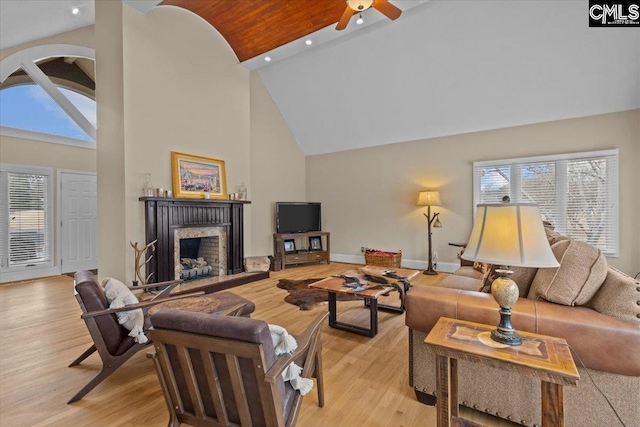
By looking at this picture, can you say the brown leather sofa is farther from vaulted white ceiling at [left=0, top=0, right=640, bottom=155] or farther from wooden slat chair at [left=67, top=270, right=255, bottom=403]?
vaulted white ceiling at [left=0, top=0, right=640, bottom=155]

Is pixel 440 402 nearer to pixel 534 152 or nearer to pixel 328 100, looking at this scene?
pixel 534 152

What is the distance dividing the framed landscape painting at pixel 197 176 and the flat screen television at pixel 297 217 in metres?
1.57

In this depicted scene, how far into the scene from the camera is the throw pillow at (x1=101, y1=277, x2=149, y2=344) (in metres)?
2.10

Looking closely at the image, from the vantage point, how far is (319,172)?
7395 millimetres

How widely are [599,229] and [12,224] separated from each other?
1010 cm

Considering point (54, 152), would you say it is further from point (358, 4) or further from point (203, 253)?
point (358, 4)

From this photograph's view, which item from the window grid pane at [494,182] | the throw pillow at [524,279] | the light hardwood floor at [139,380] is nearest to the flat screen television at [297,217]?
the light hardwood floor at [139,380]

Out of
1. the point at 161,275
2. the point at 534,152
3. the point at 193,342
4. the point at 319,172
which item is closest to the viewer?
the point at 193,342

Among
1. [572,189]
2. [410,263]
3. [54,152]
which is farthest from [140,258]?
[572,189]

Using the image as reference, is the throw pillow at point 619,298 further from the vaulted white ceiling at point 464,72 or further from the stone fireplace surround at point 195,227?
the stone fireplace surround at point 195,227

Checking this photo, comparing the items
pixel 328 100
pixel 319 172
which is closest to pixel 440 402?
pixel 328 100

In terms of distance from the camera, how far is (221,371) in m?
1.22

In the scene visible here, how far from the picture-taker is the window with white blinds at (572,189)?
441cm

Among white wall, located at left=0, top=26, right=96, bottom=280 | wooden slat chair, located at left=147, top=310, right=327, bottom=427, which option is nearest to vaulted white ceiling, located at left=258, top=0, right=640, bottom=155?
white wall, located at left=0, top=26, right=96, bottom=280
